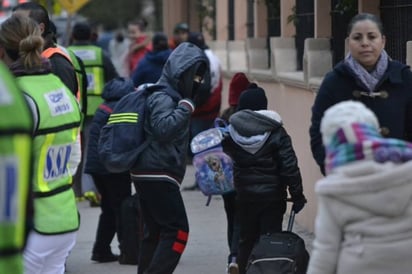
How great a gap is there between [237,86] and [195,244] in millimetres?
2320

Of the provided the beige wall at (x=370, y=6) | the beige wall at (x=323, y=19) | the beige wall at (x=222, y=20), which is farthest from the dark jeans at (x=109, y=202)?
the beige wall at (x=222, y=20)

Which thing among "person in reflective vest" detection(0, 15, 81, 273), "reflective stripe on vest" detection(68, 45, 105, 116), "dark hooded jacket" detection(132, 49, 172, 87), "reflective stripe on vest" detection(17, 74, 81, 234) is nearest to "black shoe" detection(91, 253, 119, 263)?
"reflective stripe on vest" detection(68, 45, 105, 116)

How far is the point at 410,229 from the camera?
16.5ft

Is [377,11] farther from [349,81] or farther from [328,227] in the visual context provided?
[328,227]

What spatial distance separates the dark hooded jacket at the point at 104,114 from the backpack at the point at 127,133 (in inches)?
63.9

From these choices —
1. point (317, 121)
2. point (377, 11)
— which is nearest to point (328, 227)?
point (317, 121)

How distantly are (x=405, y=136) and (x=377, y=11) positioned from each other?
3236 millimetres

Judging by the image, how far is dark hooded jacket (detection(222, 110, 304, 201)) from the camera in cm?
821

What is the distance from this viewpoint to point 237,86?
932cm

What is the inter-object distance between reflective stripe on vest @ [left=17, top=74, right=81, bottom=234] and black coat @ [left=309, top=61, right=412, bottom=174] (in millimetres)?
1310

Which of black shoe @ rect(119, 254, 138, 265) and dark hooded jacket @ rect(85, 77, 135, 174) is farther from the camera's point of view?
black shoe @ rect(119, 254, 138, 265)

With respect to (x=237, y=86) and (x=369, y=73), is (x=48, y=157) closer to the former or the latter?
(x=369, y=73)

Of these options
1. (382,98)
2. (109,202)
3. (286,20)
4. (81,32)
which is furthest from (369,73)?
(81,32)

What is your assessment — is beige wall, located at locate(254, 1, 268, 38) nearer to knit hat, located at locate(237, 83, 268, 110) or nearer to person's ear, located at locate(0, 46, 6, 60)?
knit hat, located at locate(237, 83, 268, 110)
